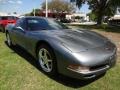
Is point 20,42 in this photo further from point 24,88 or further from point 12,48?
point 24,88

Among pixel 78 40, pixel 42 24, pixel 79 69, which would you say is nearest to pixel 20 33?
pixel 42 24

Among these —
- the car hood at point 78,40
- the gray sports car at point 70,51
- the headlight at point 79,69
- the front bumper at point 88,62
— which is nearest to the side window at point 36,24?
the gray sports car at point 70,51

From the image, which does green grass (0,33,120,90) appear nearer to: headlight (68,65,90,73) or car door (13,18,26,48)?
headlight (68,65,90,73)

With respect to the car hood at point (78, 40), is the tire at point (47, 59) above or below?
below

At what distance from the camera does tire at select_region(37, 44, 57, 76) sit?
4582 millimetres

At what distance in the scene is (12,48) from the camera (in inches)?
311

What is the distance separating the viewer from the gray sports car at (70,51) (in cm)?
410

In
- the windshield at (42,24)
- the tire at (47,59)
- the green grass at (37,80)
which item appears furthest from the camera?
the windshield at (42,24)

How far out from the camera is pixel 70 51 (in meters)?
4.21

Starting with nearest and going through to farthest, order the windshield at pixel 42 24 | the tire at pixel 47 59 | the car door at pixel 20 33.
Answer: the tire at pixel 47 59
the windshield at pixel 42 24
the car door at pixel 20 33

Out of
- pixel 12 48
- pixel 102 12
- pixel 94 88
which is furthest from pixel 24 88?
pixel 102 12

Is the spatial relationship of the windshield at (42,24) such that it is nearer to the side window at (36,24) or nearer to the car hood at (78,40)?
the side window at (36,24)

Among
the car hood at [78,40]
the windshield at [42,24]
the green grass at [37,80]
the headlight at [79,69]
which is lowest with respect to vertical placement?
the green grass at [37,80]

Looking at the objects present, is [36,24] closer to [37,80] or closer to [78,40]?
[78,40]
